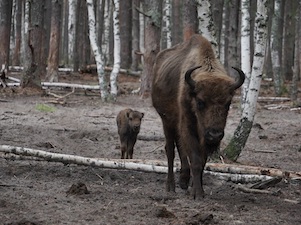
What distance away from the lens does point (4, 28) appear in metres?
20.5

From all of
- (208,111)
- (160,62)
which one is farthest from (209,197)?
(160,62)

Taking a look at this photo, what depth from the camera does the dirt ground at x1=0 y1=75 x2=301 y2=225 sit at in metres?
5.45

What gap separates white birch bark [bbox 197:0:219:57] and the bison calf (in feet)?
7.19

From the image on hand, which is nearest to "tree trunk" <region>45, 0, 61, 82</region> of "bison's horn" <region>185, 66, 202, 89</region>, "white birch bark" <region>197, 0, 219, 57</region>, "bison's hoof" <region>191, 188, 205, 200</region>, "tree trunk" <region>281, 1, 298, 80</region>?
"tree trunk" <region>281, 1, 298, 80</region>

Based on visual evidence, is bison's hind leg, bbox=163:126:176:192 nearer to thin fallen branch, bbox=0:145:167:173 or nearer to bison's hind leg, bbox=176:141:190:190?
bison's hind leg, bbox=176:141:190:190

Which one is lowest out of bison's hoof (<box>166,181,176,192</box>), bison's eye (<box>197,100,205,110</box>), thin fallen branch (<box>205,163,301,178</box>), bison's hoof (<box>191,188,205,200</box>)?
bison's hoof (<box>166,181,176,192</box>)

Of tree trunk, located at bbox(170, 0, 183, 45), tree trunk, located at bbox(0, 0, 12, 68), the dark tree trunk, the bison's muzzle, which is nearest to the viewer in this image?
the bison's muzzle

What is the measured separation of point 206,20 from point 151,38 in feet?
30.6

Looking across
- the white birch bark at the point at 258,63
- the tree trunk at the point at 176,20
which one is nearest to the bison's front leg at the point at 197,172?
the white birch bark at the point at 258,63

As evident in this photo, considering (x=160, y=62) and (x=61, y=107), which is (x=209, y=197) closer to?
(x=160, y=62)

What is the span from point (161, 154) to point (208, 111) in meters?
4.41

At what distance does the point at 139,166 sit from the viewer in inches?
292

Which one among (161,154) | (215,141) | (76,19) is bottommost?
(161,154)

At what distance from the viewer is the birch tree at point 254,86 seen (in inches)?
342
